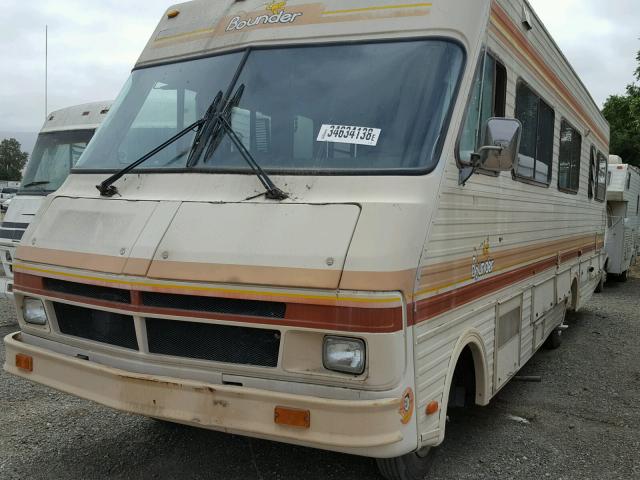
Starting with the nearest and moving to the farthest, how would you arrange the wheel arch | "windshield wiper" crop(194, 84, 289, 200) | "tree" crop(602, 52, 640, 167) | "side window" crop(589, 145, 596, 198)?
"windshield wiper" crop(194, 84, 289, 200)
the wheel arch
"side window" crop(589, 145, 596, 198)
"tree" crop(602, 52, 640, 167)

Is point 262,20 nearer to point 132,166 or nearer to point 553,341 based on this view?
point 132,166

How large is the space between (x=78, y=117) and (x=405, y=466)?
7.18 meters

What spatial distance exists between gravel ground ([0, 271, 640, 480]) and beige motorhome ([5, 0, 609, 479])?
1.74 ft

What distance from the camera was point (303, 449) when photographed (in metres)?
4.09

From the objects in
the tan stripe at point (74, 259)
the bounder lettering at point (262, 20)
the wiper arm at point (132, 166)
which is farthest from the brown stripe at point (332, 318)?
the bounder lettering at point (262, 20)

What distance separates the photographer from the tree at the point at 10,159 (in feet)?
293

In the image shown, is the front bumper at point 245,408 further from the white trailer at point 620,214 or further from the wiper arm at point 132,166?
the white trailer at point 620,214

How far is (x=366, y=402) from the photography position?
2.71m

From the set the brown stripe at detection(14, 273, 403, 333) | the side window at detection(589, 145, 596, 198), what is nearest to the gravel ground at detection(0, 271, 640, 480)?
the brown stripe at detection(14, 273, 403, 333)

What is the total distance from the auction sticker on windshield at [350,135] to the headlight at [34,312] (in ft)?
6.19

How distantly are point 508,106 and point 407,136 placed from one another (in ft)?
4.84

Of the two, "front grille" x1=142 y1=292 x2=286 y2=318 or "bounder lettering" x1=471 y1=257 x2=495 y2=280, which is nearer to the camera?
"front grille" x1=142 y1=292 x2=286 y2=318

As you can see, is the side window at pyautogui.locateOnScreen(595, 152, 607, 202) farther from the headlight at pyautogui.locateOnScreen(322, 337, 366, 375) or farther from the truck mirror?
the headlight at pyautogui.locateOnScreen(322, 337, 366, 375)

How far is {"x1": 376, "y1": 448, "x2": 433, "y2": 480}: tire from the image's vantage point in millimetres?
3393
